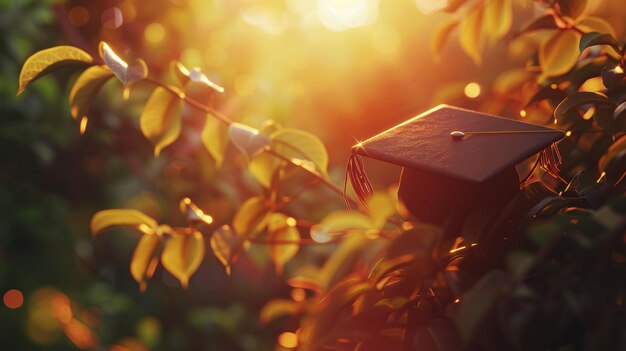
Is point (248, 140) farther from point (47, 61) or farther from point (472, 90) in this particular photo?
point (472, 90)

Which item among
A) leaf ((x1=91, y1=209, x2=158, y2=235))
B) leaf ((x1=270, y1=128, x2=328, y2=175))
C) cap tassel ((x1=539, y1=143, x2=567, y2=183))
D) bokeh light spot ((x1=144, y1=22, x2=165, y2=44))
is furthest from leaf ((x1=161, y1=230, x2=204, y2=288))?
bokeh light spot ((x1=144, y1=22, x2=165, y2=44))

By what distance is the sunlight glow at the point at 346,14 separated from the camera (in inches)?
102

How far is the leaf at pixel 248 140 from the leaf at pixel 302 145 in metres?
0.07

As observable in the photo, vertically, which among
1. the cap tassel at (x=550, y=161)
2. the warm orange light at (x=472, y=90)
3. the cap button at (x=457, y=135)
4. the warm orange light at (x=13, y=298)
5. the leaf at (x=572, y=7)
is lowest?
the warm orange light at (x=13, y=298)

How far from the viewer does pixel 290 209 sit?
1.88 metres

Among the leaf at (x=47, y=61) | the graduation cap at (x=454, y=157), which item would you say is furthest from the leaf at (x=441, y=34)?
the leaf at (x=47, y=61)

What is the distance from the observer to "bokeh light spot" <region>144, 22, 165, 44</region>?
2.21m

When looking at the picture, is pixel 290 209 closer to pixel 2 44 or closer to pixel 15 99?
pixel 15 99

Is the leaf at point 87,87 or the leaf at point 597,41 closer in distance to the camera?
the leaf at point 597,41

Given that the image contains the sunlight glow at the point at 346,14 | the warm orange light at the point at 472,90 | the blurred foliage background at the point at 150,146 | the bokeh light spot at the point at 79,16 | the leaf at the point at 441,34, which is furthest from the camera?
the sunlight glow at the point at 346,14

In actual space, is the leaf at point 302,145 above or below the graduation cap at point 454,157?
below

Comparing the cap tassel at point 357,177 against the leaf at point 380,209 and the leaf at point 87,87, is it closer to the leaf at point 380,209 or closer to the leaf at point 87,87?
A: the leaf at point 380,209

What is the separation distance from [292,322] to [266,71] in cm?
98

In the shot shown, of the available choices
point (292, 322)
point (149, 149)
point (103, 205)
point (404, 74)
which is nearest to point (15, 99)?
point (149, 149)
